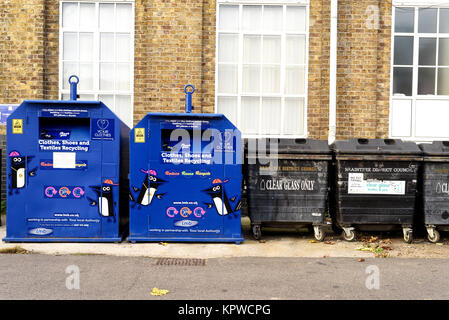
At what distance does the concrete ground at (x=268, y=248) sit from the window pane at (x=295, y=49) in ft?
13.1

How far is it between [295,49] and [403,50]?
2.25 meters

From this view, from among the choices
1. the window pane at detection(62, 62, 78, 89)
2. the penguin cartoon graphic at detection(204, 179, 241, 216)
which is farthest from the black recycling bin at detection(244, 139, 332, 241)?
the window pane at detection(62, 62, 78, 89)

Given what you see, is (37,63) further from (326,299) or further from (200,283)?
(326,299)

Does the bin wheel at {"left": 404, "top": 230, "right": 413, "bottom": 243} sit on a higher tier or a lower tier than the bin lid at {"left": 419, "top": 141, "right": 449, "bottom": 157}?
lower

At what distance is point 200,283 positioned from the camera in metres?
4.33

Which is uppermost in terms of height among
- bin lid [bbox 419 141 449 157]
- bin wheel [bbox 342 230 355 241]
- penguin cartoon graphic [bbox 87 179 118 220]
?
bin lid [bbox 419 141 449 157]

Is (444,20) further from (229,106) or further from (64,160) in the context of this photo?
(64,160)

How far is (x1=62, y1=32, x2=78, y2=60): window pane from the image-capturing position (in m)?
8.70

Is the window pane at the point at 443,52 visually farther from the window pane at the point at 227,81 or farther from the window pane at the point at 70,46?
the window pane at the point at 70,46

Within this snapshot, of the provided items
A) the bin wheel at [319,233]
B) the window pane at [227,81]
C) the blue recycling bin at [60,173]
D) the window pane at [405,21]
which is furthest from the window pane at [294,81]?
the blue recycling bin at [60,173]

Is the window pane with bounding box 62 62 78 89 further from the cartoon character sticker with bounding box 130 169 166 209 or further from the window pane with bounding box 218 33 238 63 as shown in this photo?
the cartoon character sticker with bounding box 130 169 166 209

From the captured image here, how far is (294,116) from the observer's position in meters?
8.80

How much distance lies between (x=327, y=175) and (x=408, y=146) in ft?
4.11

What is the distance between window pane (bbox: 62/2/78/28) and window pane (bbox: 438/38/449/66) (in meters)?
7.50
